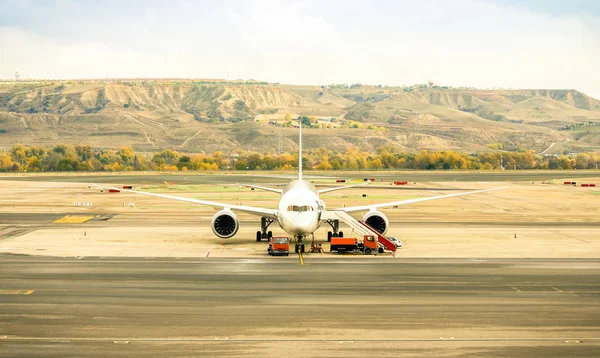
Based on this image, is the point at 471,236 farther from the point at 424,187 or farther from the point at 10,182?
the point at 10,182

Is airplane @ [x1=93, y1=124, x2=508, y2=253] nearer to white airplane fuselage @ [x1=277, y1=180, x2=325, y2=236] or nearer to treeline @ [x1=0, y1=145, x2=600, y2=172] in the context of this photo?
white airplane fuselage @ [x1=277, y1=180, x2=325, y2=236]

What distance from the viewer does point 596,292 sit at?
3388 centimetres

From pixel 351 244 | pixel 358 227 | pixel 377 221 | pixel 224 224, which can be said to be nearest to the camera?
pixel 351 244

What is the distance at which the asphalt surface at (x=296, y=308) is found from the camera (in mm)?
24500

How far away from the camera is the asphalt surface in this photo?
80.4 ft

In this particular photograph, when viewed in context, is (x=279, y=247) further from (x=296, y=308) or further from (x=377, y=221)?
(x=296, y=308)

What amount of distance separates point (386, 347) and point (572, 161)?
17700 centimetres

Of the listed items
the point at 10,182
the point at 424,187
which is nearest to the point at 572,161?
the point at 424,187

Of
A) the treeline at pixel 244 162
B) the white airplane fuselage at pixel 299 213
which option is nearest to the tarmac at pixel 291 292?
the white airplane fuselage at pixel 299 213

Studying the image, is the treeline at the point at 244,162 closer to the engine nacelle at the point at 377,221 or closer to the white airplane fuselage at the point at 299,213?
the engine nacelle at the point at 377,221

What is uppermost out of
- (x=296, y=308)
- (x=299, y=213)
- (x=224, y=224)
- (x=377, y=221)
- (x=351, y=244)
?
(x=299, y=213)

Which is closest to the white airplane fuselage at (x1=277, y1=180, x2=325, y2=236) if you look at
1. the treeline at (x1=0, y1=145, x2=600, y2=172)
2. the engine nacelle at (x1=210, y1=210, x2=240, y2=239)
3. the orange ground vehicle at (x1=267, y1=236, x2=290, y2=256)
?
the orange ground vehicle at (x1=267, y1=236, x2=290, y2=256)

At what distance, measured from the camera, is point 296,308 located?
98.6 feet

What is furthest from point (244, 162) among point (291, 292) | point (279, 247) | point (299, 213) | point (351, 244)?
point (291, 292)
